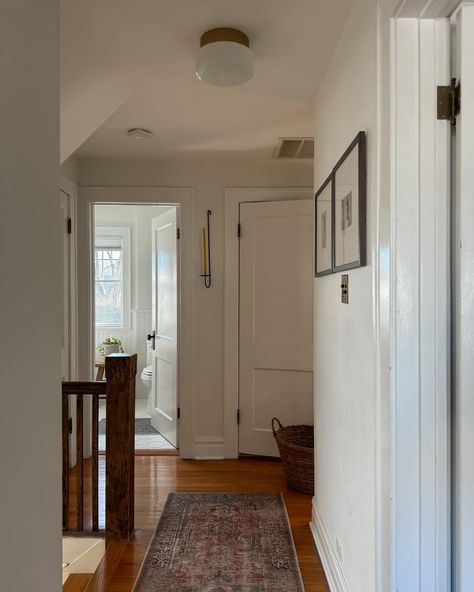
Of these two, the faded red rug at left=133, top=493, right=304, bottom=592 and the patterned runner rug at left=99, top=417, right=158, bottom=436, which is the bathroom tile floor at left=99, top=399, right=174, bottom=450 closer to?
the patterned runner rug at left=99, top=417, right=158, bottom=436

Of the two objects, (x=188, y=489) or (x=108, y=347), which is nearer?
(x=188, y=489)

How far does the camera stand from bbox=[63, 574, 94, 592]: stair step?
1.97 m

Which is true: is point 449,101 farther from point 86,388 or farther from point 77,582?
point 77,582

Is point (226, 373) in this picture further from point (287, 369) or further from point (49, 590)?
point (49, 590)

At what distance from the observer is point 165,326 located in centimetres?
375

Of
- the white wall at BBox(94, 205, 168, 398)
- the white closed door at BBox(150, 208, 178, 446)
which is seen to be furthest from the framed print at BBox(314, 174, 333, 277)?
the white wall at BBox(94, 205, 168, 398)

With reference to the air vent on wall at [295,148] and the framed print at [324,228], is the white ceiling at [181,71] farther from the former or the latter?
the framed print at [324,228]

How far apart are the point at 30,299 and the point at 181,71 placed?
5.01 ft

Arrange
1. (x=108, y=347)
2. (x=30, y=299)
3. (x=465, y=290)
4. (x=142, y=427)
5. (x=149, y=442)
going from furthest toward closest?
(x=108, y=347) < (x=142, y=427) < (x=149, y=442) < (x=465, y=290) < (x=30, y=299)

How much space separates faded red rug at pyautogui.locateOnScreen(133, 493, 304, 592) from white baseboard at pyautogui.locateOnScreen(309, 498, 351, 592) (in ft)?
0.43

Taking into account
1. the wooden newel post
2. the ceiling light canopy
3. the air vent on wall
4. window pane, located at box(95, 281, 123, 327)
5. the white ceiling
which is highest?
the air vent on wall

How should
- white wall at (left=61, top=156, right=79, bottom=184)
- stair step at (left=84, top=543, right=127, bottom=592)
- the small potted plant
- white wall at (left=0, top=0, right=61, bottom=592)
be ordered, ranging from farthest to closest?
the small potted plant
white wall at (left=61, top=156, right=79, bottom=184)
stair step at (left=84, top=543, right=127, bottom=592)
white wall at (left=0, top=0, right=61, bottom=592)

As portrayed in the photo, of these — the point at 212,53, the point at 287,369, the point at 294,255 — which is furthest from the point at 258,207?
the point at 212,53

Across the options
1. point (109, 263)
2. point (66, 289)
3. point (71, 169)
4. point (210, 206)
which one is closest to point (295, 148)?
point (210, 206)
